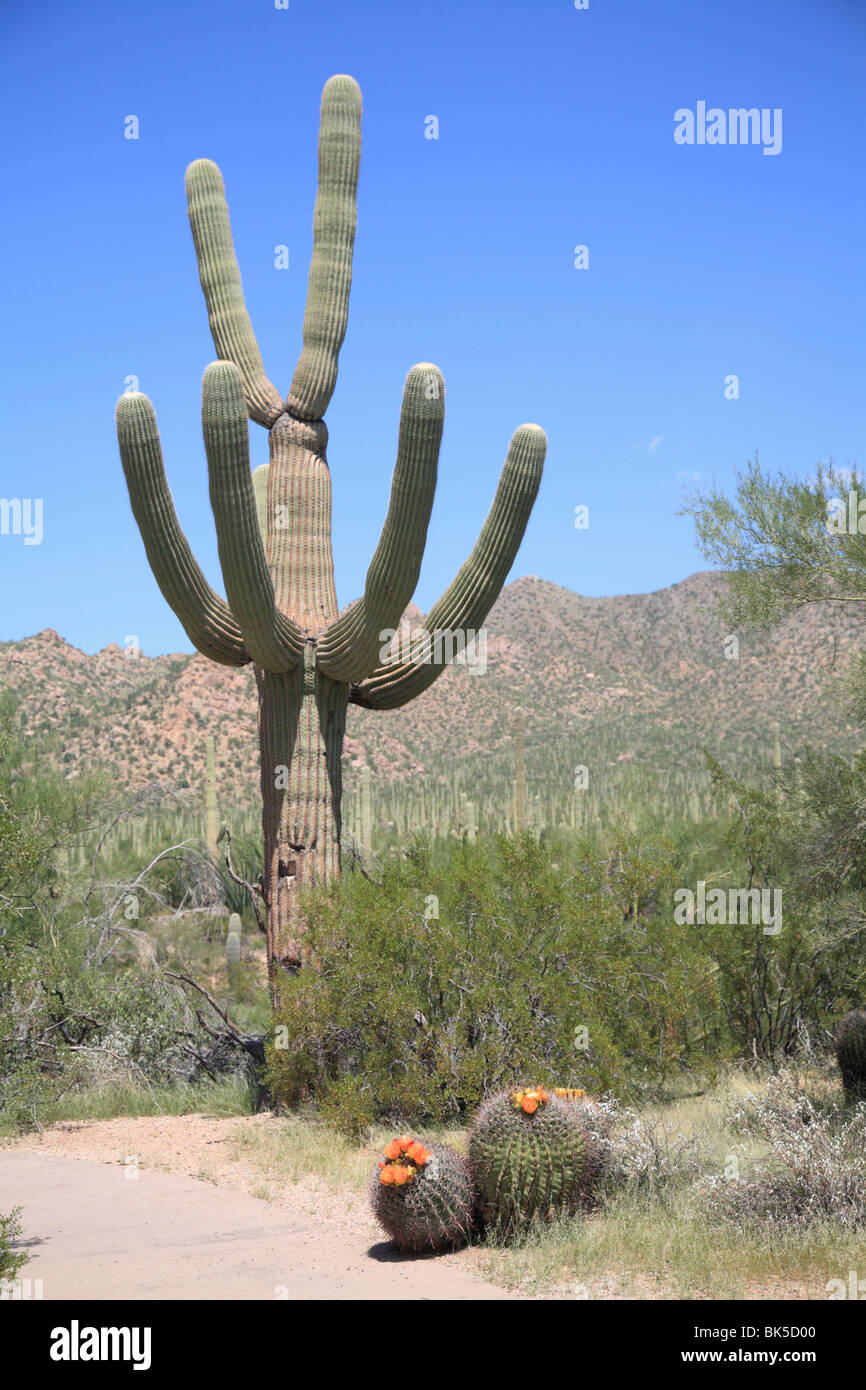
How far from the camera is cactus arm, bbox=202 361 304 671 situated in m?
7.95

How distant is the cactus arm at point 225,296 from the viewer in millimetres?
10336

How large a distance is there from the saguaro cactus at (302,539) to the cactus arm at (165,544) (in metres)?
0.01

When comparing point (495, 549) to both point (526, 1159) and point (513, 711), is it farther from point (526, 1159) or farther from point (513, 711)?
point (513, 711)

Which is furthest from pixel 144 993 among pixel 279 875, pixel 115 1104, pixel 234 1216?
pixel 234 1216

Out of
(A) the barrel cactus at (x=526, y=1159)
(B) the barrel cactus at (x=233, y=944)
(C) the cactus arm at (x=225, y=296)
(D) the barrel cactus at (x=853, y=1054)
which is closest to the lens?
(A) the barrel cactus at (x=526, y=1159)

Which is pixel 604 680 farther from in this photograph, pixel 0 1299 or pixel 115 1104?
pixel 0 1299

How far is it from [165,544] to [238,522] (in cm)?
76

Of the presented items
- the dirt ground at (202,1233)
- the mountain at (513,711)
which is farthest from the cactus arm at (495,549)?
the mountain at (513,711)

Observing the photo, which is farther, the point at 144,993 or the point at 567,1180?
the point at 144,993

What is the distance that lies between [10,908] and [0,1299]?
3.87 m

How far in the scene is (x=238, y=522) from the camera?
8.34m

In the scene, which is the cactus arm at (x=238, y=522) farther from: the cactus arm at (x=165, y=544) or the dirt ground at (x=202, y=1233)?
the dirt ground at (x=202, y=1233)

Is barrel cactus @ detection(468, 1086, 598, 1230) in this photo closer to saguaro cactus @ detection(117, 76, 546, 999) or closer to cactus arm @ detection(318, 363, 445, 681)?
saguaro cactus @ detection(117, 76, 546, 999)
